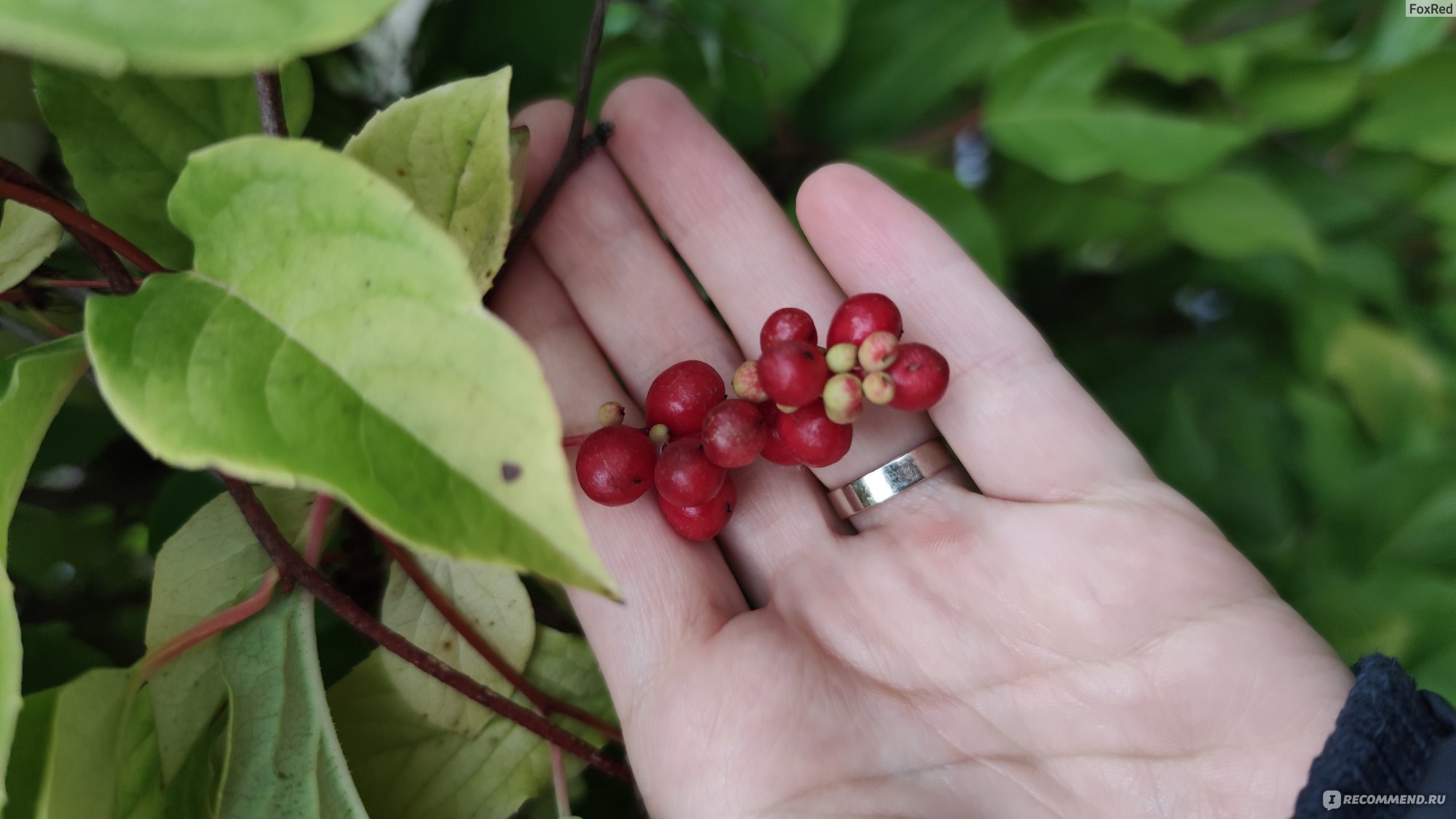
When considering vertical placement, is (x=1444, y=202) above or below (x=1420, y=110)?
below

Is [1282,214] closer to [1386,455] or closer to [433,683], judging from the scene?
[1386,455]

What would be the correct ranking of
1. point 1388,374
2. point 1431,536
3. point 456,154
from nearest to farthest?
point 456,154
point 1431,536
point 1388,374

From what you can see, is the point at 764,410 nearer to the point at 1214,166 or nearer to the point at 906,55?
the point at 906,55

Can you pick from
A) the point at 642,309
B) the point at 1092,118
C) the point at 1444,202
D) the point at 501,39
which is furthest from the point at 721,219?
the point at 1444,202

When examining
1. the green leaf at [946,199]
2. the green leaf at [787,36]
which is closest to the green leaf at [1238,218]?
the green leaf at [946,199]

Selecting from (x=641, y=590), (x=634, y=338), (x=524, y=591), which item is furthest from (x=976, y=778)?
(x=634, y=338)

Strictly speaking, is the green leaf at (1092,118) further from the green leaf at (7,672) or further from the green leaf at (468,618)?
the green leaf at (7,672)
